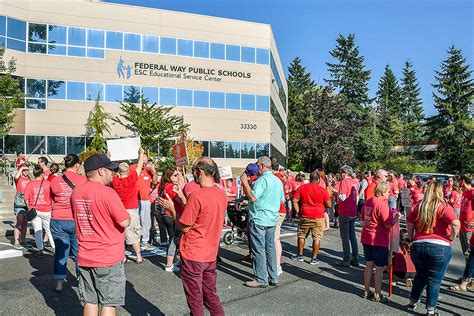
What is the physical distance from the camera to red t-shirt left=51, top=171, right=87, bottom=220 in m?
6.45

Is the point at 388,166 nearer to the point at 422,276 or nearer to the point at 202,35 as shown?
the point at 202,35

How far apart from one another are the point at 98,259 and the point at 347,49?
6289 cm

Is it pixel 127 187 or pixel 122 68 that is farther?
pixel 122 68

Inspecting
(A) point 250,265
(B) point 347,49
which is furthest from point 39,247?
(B) point 347,49

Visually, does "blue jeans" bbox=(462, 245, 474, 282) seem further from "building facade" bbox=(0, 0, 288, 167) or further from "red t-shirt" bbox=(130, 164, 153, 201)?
"building facade" bbox=(0, 0, 288, 167)

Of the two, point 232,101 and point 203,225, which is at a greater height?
point 232,101

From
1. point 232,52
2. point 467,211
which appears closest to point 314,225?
point 467,211

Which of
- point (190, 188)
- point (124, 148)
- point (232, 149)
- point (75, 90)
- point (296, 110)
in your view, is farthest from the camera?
point (296, 110)

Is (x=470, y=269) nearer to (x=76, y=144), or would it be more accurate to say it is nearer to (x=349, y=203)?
(x=349, y=203)

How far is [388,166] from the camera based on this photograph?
2003 inches

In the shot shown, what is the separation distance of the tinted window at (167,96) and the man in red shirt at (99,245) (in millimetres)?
30641

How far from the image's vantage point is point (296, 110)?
69125mm

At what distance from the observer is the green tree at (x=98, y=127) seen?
2964 centimetres

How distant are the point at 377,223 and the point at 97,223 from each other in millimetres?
3937
